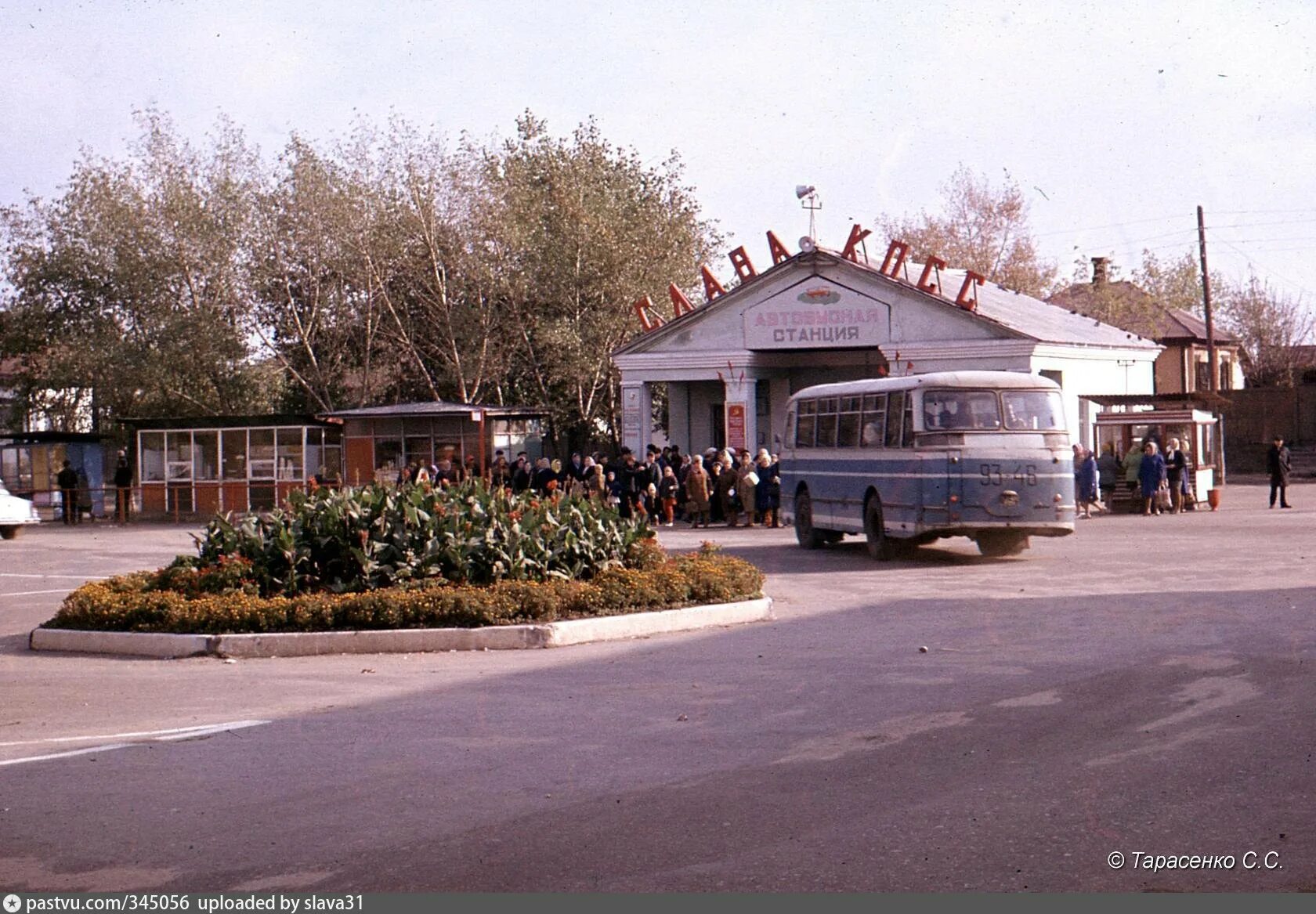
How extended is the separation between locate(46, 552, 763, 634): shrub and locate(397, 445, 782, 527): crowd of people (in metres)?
15.5

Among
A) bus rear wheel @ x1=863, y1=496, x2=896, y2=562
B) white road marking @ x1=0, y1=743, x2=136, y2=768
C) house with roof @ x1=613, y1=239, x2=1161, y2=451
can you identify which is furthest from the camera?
house with roof @ x1=613, y1=239, x2=1161, y2=451

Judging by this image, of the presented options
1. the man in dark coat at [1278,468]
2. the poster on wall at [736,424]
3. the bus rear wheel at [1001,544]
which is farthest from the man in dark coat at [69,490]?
the man in dark coat at [1278,468]

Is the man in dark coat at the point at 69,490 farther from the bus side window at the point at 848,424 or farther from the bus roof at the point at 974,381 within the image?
the bus roof at the point at 974,381

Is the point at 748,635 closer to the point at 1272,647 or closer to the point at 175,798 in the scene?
the point at 1272,647

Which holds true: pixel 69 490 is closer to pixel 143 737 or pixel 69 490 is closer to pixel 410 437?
pixel 410 437

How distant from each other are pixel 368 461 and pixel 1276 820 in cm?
3629

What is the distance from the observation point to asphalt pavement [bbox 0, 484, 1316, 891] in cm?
639

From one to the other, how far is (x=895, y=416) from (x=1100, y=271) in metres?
57.2

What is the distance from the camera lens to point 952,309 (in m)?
38.8

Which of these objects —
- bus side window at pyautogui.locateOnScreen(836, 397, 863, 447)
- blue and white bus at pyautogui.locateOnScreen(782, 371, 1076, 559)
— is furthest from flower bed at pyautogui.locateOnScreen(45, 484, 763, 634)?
bus side window at pyautogui.locateOnScreen(836, 397, 863, 447)

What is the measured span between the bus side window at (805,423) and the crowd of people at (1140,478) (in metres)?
8.56

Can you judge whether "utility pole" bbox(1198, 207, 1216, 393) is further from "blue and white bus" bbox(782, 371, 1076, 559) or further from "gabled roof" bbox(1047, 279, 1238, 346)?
"blue and white bus" bbox(782, 371, 1076, 559)

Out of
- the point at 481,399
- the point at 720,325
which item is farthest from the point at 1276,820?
the point at 481,399

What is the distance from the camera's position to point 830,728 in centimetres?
945
